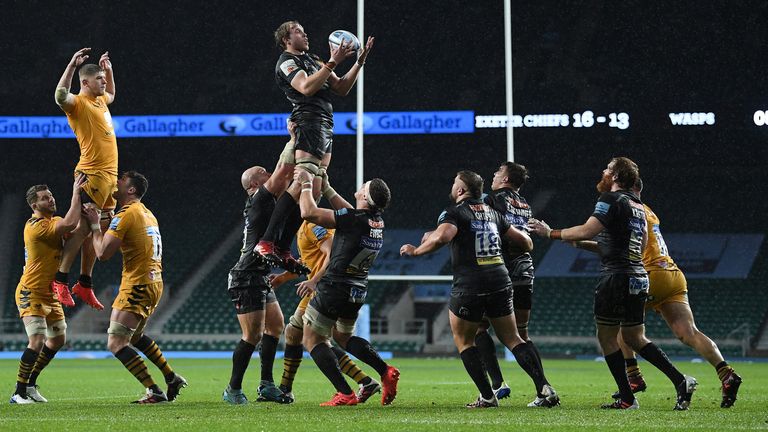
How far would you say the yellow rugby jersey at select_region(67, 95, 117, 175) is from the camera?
8.08m

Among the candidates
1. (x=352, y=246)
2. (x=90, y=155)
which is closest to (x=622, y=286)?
(x=352, y=246)

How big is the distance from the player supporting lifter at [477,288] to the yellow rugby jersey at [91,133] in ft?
8.94

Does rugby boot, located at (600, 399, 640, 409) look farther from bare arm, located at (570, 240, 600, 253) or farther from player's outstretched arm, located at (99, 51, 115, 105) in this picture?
player's outstretched arm, located at (99, 51, 115, 105)

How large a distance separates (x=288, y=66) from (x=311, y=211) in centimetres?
124

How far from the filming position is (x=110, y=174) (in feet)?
26.9

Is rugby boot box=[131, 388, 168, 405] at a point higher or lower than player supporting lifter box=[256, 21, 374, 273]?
lower

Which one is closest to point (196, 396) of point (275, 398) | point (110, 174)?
point (275, 398)

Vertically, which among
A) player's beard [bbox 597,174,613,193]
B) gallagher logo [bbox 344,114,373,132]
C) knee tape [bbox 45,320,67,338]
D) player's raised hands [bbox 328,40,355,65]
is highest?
gallagher logo [bbox 344,114,373,132]

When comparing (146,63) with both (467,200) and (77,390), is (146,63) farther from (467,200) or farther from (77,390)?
(467,200)

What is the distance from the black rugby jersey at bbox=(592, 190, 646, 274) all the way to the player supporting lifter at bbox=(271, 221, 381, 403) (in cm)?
201

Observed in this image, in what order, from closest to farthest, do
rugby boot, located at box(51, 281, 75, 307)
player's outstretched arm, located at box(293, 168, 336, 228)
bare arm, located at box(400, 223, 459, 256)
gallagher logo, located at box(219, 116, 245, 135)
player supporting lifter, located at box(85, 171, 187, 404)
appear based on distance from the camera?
bare arm, located at box(400, 223, 459, 256) → player's outstretched arm, located at box(293, 168, 336, 228) → player supporting lifter, located at box(85, 171, 187, 404) → rugby boot, located at box(51, 281, 75, 307) → gallagher logo, located at box(219, 116, 245, 135)

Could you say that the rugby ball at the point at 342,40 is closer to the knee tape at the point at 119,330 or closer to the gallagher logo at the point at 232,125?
the knee tape at the point at 119,330

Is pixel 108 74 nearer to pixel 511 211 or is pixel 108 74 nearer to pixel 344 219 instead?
pixel 344 219

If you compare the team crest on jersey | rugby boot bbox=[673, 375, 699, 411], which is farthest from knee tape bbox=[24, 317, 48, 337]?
rugby boot bbox=[673, 375, 699, 411]
